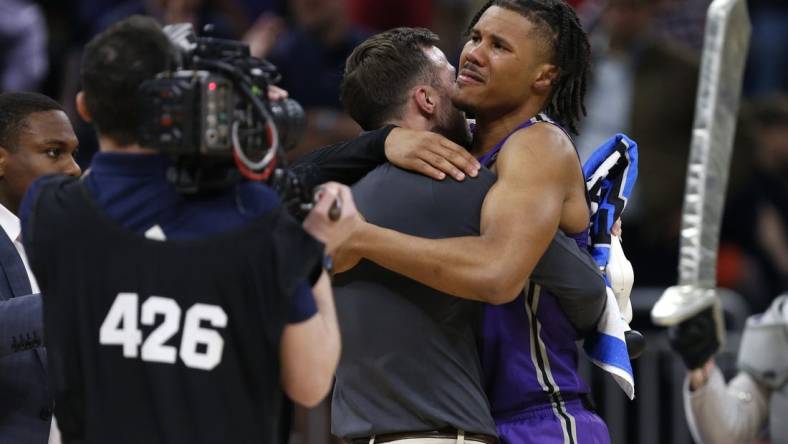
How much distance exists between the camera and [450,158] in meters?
3.70

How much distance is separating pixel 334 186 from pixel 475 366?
87cm

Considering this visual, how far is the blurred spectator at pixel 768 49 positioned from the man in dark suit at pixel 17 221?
6203 millimetres

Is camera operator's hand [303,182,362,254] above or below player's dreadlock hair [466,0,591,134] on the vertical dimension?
below

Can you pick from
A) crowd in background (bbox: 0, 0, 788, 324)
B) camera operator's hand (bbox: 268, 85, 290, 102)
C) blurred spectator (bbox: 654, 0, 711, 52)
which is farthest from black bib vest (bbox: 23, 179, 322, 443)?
blurred spectator (bbox: 654, 0, 711, 52)

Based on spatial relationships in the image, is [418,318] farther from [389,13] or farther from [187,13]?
[389,13]

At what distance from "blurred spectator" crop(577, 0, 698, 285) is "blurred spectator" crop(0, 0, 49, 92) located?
3.08m

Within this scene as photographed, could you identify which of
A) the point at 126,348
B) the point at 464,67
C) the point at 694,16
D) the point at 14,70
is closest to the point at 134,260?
the point at 126,348

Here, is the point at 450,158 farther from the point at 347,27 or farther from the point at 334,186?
the point at 347,27

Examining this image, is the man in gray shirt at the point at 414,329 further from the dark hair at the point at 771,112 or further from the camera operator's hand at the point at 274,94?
the dark hair at the point at 771,112

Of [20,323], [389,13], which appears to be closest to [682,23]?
[389,13]

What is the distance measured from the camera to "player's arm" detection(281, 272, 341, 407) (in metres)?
3.04

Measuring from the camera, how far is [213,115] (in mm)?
2939

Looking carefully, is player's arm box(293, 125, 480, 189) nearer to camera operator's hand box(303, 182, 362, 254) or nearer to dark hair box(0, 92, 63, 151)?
camera operator's hand box(303, 182, 362, 254)

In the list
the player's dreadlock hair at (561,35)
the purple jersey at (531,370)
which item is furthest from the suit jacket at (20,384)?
the player's dreadlock hair at (561,35)
